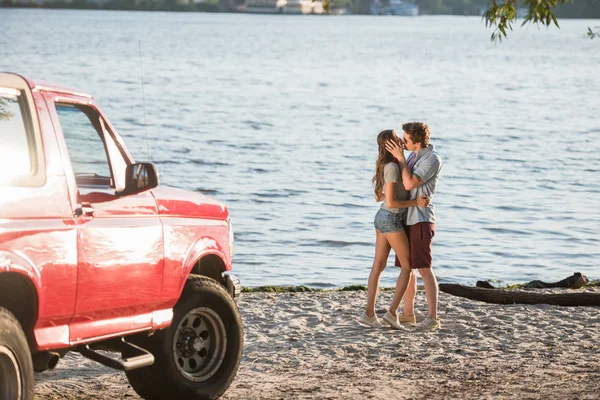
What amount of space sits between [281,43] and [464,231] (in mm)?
136744

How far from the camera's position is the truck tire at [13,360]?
6.41 meters

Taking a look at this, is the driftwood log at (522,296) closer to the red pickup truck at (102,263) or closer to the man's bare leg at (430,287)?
the man's bare leg at (430,287)

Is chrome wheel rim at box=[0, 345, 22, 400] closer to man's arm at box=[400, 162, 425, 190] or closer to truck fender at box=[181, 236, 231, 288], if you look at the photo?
truck fender at box=[181, 236, 231, 288]

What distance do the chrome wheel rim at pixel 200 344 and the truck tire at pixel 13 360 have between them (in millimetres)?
1754

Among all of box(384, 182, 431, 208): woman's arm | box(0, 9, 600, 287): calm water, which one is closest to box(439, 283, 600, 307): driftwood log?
box(384, 182, 431, 208): woman's arm

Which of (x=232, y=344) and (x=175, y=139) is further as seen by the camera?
(x=175, y=139)

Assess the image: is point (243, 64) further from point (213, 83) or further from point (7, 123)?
point (7, 123)

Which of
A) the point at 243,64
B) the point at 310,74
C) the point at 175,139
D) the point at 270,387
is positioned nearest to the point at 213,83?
the point at 310,74

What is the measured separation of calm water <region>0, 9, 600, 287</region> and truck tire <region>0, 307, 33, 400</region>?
12151mm

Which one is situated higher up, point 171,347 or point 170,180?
point 171,347

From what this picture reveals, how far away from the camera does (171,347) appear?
8164 millimetres

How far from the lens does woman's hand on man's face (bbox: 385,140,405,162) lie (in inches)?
430

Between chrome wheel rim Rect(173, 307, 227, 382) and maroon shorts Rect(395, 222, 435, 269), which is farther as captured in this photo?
maroon shorts Rect(395, 222, 435, 269)

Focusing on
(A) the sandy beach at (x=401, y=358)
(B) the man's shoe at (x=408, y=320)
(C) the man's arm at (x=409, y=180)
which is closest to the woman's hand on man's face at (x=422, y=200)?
(C) the man's arm at (x=409, y=180)
